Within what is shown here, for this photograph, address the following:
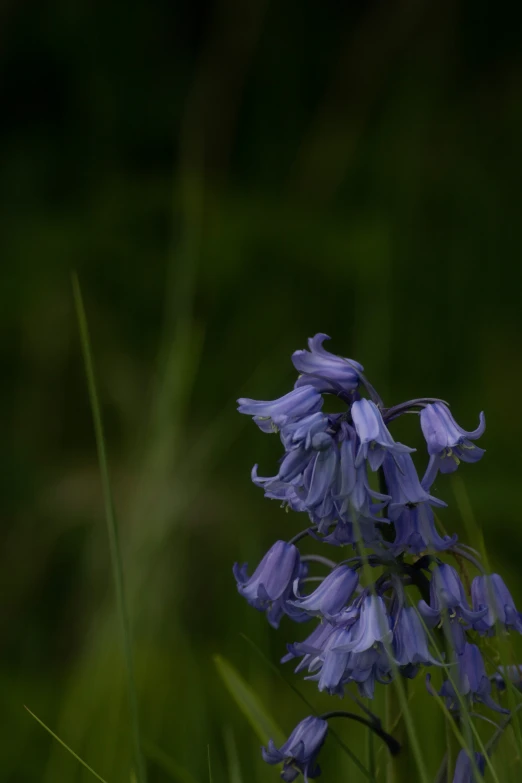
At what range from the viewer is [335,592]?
0.87 m

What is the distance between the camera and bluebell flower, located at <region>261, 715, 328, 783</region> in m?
0.91

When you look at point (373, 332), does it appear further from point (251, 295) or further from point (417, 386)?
point (251, 295)

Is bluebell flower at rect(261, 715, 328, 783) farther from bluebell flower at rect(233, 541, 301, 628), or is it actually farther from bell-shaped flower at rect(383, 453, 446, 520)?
bell-shaped flower at rect(383, 453, 446, 520)

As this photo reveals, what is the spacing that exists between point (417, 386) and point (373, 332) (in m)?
0.69

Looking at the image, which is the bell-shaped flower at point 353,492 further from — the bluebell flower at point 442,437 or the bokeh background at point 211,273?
the bokeh background at point 211,273

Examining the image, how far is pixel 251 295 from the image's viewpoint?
3.65 meters

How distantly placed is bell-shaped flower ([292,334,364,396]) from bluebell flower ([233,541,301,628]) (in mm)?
171

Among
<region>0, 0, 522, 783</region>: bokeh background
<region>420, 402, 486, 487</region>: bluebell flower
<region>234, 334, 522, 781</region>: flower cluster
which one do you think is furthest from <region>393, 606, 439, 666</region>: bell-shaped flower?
<region>0, 0, 522, 783</region>: bokeh background

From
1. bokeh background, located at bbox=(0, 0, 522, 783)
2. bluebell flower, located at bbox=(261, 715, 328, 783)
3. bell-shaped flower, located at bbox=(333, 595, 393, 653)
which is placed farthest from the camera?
bokeh background, located at bbox=(0, 0, 522, 783)

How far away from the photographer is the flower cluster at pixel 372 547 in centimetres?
83

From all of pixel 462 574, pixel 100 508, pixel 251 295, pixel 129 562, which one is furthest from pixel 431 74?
pixel 462 574

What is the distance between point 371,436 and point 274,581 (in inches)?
8.3

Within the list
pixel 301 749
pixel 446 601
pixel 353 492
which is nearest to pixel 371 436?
pixel 353 492

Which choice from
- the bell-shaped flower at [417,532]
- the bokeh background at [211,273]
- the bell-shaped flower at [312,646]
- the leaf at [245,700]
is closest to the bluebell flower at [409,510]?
the bell-shaped flower at [417,532]
